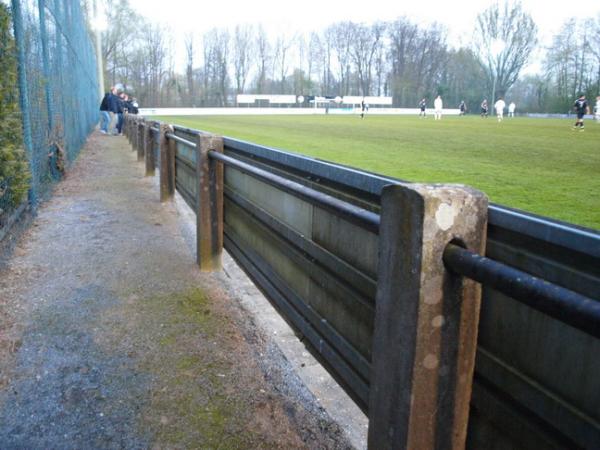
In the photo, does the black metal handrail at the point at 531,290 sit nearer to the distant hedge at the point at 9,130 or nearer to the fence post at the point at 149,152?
the distant hedge at the point at 9,130

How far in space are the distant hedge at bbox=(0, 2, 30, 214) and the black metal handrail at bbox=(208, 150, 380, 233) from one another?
2.94 m

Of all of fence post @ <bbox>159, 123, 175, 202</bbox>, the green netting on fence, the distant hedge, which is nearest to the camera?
the distant hedge

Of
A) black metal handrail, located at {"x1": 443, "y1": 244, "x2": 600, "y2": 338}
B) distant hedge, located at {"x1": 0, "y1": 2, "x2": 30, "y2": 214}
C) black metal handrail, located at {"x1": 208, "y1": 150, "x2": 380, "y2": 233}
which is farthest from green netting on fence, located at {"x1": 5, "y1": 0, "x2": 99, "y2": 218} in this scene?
black metal handrail, located at {"x1": 443, "y1": 244, "x2": 600, "y2": 338}

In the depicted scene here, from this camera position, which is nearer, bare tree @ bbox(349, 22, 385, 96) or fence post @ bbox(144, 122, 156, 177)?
fence post @ bbox(144, 122, 156, 177)

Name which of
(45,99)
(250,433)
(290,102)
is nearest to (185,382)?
(250,433)

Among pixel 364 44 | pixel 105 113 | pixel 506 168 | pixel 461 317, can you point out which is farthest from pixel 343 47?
pixel 461 317

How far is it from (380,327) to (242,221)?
2.57 m

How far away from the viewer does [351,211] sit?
2.15 m

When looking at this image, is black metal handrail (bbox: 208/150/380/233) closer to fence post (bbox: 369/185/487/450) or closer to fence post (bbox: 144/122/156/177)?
fence post (bbox: 369/185/487/450)

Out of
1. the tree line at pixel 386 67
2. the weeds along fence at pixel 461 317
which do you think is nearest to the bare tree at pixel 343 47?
the tree line at pixel 386 67

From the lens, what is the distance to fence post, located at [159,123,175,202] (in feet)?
25.8

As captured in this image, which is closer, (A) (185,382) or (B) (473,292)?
(B) (473,292)

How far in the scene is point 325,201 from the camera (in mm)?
2402

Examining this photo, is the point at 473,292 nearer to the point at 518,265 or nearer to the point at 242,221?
the point at 518,265
